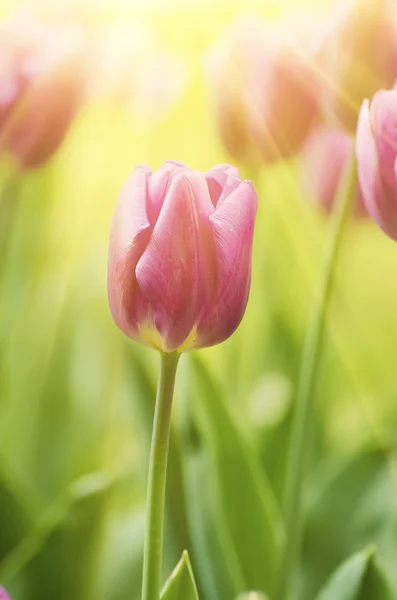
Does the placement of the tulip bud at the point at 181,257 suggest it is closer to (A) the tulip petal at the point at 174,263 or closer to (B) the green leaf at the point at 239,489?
(A) the tulip petal at the point at 174,263

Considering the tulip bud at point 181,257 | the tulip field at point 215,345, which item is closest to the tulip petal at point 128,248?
the tulip bud at point 181,257

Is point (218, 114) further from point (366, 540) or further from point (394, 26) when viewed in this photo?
point (366, 540)

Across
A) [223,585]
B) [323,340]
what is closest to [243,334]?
[323,340]

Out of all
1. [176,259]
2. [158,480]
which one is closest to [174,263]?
[176,259]

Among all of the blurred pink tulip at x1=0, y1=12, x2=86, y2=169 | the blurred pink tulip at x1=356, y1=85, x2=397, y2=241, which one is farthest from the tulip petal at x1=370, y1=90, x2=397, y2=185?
the blurred pink tulip at x1=0, y1=12, x2=86, y2=169

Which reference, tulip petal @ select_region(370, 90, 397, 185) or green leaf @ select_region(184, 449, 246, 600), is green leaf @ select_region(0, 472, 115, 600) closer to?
green leaf @ select_region(184, 449, 246, 600)
